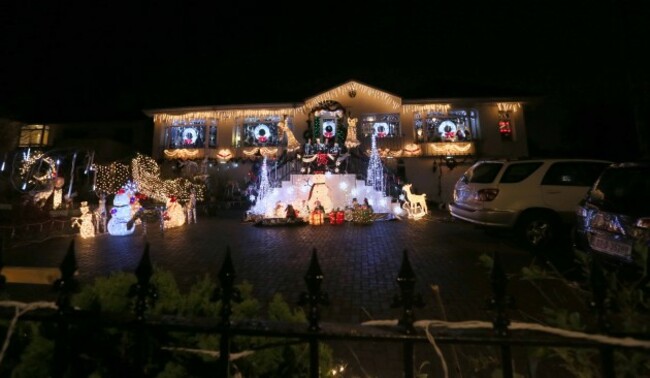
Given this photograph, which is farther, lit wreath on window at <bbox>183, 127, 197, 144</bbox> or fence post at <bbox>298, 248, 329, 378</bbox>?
lit wreath on window at <bbox>183, 127, 197, 144</bbox>

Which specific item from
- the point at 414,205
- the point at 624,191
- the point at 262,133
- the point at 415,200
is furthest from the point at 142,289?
the point at 262,133

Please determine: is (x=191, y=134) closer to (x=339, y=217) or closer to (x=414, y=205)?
(x=339, y=217)

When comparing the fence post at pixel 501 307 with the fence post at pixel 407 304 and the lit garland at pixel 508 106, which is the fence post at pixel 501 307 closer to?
the fence post at pixel 407 304

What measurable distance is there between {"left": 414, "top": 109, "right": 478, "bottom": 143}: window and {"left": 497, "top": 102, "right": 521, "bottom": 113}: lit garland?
64.3 inches

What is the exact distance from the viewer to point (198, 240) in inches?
339

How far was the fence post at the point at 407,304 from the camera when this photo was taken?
1.42 m

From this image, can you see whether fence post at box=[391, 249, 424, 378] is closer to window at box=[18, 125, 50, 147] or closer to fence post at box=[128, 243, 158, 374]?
fence post at box=[128, 243, 158, 374]

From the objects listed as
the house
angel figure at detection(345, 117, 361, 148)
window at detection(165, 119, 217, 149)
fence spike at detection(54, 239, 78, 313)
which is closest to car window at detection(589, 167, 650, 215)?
fence spike at detection(54, 239, 78, 313)

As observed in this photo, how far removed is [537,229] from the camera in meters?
6.88

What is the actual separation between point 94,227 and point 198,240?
4211 millimetres

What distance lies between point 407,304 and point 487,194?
6678 mm

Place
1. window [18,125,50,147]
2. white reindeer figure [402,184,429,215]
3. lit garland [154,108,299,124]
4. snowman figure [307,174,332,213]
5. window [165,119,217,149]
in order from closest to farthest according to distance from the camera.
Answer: white reindeer figure [402,184,429,215], snowman figure [307,174,332,213], lit garland [154,108,299,124], window [165,119,217,149], window [18,125,50,147]

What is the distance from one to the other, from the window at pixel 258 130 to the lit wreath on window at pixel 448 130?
11.5m

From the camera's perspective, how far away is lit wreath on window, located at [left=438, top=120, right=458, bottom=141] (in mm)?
20281
